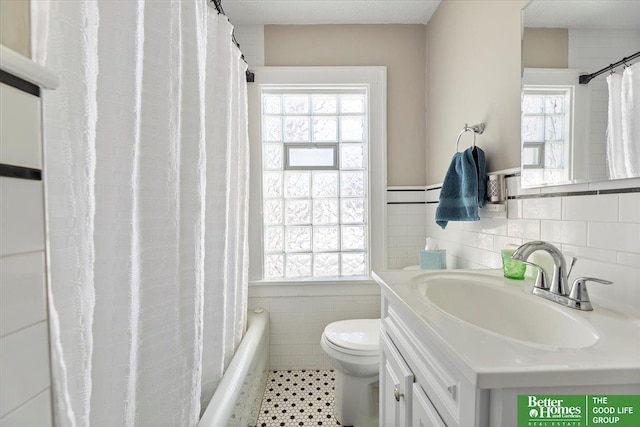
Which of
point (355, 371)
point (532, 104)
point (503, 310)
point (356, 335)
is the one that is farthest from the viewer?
point (356, 335)

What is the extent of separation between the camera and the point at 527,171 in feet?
3.57

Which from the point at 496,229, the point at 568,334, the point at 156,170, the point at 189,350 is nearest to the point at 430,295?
the point at 568,334

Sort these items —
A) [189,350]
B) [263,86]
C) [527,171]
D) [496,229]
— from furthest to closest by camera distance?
[263,86], [496,229], [527,171], [189,350]

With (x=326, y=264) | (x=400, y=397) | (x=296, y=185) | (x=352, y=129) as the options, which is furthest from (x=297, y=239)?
(x=400, y=397)

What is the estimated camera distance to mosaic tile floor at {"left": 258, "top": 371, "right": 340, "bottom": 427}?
64.0 inches

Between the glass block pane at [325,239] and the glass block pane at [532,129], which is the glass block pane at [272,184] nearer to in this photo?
the glass block pane at [325,239]

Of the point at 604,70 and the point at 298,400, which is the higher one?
the point at 604,70

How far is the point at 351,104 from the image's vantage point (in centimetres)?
211

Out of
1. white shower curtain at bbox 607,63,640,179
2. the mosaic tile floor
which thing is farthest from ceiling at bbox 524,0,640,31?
the mosaic tile floor

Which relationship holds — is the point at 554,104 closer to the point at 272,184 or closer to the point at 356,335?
the point at 356,335

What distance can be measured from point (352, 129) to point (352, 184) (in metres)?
0.39

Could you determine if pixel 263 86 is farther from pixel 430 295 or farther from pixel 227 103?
pixel 430 295

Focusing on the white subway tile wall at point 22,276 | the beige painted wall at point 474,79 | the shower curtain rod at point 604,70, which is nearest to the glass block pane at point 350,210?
the beige painted wall at point 474,79

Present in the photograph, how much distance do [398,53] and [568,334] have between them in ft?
6.34
